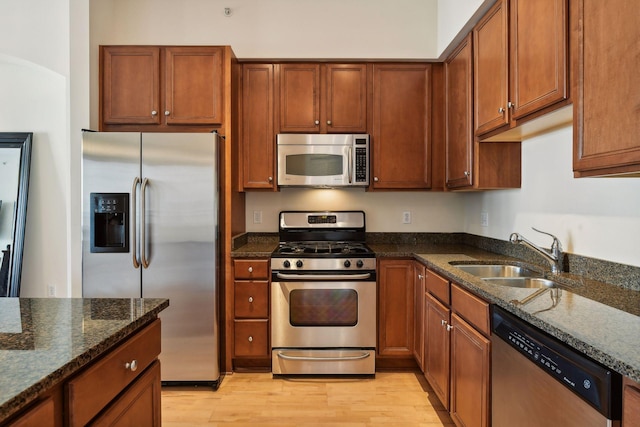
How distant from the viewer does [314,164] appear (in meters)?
2.98

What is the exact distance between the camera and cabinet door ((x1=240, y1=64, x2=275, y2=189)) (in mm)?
3014

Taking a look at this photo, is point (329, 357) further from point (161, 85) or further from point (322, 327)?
point (161, 85)

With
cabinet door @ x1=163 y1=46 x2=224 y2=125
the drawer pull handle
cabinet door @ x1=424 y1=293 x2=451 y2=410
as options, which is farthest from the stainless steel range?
the drawer pull handle

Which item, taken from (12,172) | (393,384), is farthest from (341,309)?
(12,172)

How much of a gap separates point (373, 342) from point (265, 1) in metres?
2.86

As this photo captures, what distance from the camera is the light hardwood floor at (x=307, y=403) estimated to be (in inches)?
87.9

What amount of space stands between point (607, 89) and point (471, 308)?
3.37ft

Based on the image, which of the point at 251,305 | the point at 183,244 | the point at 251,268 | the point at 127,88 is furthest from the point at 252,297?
the point at 127,88

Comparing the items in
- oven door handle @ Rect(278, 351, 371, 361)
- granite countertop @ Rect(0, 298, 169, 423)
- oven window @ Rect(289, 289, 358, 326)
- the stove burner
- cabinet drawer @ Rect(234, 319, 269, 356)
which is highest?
the stove burner

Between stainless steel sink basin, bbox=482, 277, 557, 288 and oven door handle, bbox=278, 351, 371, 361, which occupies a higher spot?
stainless steel sink basin, bbox=482, 277, 557, 288

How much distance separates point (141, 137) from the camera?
2.56 metres

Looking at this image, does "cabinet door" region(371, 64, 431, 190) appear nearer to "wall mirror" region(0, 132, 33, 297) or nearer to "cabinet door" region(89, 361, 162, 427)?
"cabinet door" region(89, 361, 162, 427)

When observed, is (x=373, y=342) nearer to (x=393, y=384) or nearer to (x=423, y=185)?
(x=393, y=384)

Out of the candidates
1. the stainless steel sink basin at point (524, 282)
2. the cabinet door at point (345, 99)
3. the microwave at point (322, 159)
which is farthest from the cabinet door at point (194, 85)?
the stainless steel sink basin at point (524, 282)
